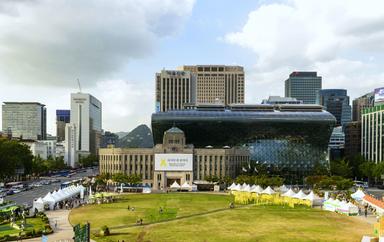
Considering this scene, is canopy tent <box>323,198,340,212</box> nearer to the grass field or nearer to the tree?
the grass field

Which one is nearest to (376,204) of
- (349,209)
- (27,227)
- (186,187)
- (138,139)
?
(349,209)

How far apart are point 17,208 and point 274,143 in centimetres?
12909

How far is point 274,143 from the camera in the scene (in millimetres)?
194125

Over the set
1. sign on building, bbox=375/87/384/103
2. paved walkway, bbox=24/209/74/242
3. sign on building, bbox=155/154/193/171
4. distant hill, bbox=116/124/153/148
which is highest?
sign on building, bbox=375/87/384/103

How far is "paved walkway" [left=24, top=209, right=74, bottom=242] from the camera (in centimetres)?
5962

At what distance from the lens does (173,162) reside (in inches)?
6284

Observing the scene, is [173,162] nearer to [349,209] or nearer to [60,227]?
[349,209]

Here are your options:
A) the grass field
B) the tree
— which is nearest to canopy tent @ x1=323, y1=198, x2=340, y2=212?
the grass field

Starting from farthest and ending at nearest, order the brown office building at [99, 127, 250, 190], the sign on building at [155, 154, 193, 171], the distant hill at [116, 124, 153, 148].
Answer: the distant hill at [116, 124, 153, 148], the brown office building at [99, 127, 250, 190], the sign on building at [155, 154, 193, 171]

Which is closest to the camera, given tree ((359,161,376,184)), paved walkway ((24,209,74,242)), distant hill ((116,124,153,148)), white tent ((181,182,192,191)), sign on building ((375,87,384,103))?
paved walkway ((24,209,74,242))

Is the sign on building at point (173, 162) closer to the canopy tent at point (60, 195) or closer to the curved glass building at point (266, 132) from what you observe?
the curved glass building at point (266, 132)

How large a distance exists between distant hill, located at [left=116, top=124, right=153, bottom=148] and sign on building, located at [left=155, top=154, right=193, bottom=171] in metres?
20.5

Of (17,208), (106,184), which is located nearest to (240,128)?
(106,184)

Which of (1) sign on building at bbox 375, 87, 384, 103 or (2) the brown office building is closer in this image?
(2) the brown office building
